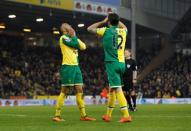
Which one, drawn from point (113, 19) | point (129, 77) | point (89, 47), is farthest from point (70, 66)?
point (89, 47)

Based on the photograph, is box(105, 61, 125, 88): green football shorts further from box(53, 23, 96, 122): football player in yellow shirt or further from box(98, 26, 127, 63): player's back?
box(53, 23, 96, 122): football player in yellow shirt

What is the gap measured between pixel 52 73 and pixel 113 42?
112ft

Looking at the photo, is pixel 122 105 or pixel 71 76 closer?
pixel 122 105

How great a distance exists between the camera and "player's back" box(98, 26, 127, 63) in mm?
12797

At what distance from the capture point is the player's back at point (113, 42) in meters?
12.8

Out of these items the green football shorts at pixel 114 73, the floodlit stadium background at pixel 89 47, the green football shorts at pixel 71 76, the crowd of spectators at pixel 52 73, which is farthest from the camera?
the crowd of spectators at pixel 52 73

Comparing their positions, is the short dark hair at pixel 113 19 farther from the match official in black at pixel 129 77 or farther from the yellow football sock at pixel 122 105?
the match official in black at pixel 129 77

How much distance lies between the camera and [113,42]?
42.0ft

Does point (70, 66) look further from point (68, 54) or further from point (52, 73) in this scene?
point (52, 73)

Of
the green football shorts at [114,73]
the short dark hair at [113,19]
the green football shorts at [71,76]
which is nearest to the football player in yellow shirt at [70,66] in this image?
the green football shorts at [71,76]

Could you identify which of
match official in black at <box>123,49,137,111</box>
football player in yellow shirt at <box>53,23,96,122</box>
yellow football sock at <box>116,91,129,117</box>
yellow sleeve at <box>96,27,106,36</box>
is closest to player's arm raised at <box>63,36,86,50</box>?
football player in yellow shirt at <box>53,23,96,122</box>

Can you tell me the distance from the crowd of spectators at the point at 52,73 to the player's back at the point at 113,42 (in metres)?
26.5

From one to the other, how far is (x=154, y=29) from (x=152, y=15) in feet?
5.08

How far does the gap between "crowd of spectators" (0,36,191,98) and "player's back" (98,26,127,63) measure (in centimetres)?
2649
